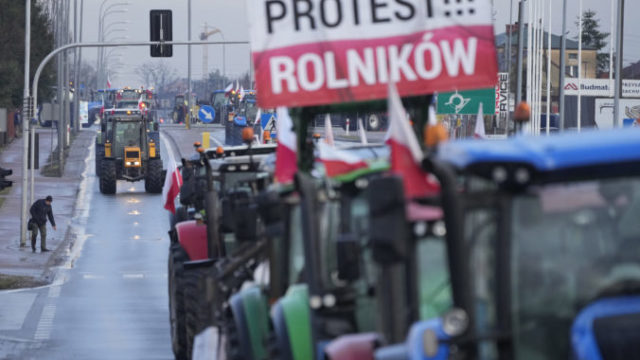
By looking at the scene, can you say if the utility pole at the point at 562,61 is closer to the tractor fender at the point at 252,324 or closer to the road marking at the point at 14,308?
the road marking at the point at 14,308

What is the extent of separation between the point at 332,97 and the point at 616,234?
5239mm

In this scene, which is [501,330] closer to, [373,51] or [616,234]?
[616,234]

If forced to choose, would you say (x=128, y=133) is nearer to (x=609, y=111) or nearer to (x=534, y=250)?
(x=609, y=111)

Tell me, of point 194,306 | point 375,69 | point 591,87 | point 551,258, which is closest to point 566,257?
point 551,258

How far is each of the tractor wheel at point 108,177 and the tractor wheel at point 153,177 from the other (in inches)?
47.0

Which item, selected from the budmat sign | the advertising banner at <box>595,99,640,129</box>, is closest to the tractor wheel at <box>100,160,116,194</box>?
the advertising banner at <box>595,99,640,129</box>

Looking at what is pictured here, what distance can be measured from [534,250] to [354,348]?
1.74 metres

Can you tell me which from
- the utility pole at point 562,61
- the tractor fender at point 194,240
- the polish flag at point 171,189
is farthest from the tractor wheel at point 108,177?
the tractor fender at point 194,240

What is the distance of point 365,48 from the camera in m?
11.3

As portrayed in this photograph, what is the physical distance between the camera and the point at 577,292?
617 centimetres

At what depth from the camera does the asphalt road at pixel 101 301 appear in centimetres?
1870

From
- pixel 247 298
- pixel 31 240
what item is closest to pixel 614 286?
pixel 247 298

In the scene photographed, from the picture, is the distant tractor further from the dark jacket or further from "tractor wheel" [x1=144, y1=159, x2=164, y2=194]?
the dark jacket

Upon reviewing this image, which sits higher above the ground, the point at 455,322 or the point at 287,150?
the point at 287,150
